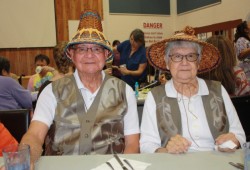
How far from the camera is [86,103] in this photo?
6.02 ft


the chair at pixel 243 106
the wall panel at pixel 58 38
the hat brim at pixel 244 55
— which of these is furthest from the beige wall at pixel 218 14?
the chair at pixel 243 106

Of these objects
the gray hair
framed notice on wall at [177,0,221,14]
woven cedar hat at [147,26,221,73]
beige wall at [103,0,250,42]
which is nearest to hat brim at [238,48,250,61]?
woven cedar hat at [147,26,221,73]

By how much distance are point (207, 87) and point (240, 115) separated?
0.52 m

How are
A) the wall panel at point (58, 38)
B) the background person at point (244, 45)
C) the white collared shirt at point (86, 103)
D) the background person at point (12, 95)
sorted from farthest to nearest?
1. the wall panel at point (58, 38)
2. the background person at point (244, 45)
3. the background person at point (12, 95)
4. the white collared shirt at point (86, 103)

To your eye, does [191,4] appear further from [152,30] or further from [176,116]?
[176,116]

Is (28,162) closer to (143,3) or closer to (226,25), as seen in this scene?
(226,25)

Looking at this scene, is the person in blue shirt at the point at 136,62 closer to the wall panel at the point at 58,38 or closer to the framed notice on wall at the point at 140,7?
the wall panel at the point at 58,38

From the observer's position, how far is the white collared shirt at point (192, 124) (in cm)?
179

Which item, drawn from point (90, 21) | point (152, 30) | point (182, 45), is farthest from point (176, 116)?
point (152, 30)

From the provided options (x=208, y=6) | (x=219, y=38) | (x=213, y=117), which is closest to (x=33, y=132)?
(x=213, y=117)

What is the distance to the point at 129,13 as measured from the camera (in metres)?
10.0

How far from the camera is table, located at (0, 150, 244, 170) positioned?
50.0 inches

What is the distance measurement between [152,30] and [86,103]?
29.3 ft

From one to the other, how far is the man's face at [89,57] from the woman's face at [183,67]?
44 centimetres
